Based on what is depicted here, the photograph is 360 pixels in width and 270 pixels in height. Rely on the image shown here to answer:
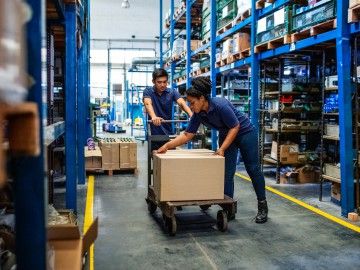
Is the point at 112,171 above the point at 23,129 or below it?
below

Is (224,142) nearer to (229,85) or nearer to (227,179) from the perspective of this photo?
(227,179)

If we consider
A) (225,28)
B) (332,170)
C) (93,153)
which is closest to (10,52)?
(332,170)

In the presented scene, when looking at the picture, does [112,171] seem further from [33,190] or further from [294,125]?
[33,190]

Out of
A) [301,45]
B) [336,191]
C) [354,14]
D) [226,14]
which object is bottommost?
[336,191]

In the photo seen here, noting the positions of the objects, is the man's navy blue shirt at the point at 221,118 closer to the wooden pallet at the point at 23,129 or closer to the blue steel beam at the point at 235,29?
the wooden pallet at the point at 23,129

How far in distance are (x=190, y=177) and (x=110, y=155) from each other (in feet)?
15.2

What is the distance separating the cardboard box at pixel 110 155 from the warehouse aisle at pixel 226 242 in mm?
2855

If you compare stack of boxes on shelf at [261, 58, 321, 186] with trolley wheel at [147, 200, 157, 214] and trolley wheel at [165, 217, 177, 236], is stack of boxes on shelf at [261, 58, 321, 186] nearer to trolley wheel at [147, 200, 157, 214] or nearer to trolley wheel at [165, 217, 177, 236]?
trolley wheel at [147, 200, 157, 214]

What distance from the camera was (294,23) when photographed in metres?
6.54

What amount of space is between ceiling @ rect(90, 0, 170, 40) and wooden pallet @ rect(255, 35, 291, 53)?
14290mm

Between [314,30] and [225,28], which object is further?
[225,28]

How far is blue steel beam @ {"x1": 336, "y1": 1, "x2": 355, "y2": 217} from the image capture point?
517cm

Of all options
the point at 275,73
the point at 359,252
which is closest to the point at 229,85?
the point at 275,73

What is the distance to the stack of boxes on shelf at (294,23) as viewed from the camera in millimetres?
5684
